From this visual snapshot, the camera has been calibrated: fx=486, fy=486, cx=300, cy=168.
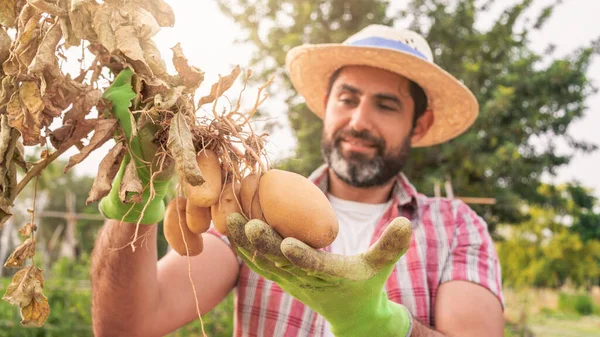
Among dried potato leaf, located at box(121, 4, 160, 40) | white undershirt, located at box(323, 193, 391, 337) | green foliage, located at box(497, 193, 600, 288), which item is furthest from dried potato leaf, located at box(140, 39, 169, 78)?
green foliage, located at box(497, 193, 600, 288)

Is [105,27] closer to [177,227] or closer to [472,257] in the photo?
[177,227]

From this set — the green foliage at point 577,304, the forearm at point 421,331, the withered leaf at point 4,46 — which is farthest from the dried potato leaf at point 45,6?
the green foliage at point 577,304

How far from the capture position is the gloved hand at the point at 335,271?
0.95 metres

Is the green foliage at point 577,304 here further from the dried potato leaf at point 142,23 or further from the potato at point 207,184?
the dried potato leaf at point 142,23

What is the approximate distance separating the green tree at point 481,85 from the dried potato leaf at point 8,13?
624 cm

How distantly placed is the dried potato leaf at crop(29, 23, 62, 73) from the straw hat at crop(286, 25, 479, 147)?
1.34 m

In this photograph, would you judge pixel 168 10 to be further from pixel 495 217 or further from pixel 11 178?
pixel 495 217

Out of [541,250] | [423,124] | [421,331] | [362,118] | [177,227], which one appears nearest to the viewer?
[177,227]

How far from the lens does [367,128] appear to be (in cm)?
204

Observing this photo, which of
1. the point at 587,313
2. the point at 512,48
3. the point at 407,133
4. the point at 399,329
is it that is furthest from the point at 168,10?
the point at 587,313

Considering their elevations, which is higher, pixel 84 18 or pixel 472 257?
pixel 84 18

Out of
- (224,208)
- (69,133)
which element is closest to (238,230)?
(224,208)

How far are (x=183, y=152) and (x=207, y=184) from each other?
13 cm

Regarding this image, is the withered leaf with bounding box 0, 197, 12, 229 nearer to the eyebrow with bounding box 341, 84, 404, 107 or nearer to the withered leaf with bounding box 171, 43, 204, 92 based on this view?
the withered leaf with bounding box 171, 43, 204, 92
